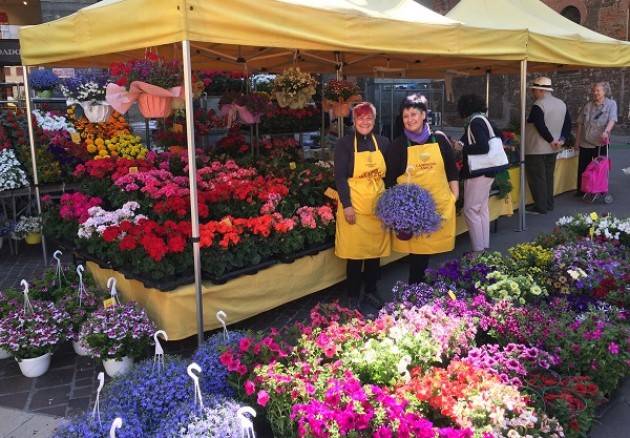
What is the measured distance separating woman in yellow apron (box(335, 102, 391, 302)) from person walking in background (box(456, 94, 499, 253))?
1.29 metres

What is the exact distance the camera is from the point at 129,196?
507 centimetres

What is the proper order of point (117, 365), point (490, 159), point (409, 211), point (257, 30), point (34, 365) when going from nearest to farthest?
point (257, 30), point (117, 365), point (34, 365), point (409, 211), point (490, 159)

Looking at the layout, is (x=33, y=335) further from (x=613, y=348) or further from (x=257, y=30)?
(x=613, y=348)

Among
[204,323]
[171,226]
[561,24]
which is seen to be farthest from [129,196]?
[561,24]

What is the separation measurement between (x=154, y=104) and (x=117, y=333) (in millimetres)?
1664

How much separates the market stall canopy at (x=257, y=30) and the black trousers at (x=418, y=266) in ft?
5.59

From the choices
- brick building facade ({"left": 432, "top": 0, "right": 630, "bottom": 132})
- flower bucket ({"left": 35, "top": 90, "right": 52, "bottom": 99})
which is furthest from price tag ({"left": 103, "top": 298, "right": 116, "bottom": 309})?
brick building facade ({"left": 432, "top": 0, "right": 630, "bottom": 132})

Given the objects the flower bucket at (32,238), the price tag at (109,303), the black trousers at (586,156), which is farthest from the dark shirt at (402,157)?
the black trousers at (586,156)

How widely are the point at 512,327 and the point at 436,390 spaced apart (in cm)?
98

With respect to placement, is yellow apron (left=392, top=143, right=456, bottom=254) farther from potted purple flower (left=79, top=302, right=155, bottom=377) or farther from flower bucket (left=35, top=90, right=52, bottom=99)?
flower bucket (left=35, top=90, right=52, bottom=99)

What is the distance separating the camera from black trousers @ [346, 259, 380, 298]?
4.88m

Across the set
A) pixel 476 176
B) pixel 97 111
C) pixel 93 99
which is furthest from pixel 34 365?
pixel 476 176

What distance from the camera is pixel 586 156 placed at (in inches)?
372

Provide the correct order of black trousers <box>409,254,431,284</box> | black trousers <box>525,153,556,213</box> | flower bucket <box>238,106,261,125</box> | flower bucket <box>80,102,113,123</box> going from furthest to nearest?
black trousers <box>525,153,556,213</box>, flower bucket <box>238,106,261,125</box>, flower bucket <box>80,102,113,123</box>, black trousers <box>409,254,431,284</box>
